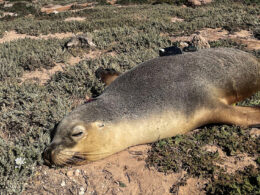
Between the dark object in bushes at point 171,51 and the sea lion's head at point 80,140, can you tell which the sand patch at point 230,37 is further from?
the sea lion's head at point 80,140

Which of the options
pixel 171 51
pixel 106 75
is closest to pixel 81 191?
pixel 106 75

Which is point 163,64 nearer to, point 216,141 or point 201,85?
point 201,85

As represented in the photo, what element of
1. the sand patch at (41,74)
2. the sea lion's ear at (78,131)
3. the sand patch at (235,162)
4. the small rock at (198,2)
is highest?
the small rock at (198,2)

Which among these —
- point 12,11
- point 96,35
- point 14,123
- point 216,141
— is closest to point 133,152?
point 216,141

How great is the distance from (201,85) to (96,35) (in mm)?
6352

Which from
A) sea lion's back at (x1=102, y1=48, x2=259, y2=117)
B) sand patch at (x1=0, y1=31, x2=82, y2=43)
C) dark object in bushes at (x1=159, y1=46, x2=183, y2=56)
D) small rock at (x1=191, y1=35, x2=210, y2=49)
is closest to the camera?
sea lion's back at (x1=102, y1=48, x2=259, y2=117)

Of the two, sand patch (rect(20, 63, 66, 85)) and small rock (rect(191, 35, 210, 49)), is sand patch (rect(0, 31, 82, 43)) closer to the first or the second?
sand patch (rect(20, 63, 66, 85))

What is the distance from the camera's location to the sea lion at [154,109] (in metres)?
3.03

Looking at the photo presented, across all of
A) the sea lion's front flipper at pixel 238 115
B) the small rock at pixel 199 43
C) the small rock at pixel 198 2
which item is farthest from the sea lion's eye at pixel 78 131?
the small rock at pixel 198 2

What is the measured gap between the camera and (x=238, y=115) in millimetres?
3566

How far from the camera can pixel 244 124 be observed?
3564mm

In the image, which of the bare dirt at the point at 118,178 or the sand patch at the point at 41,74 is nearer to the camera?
the bare dirt at the point at 118,178

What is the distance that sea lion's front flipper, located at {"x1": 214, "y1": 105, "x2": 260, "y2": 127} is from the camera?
3.54 metres

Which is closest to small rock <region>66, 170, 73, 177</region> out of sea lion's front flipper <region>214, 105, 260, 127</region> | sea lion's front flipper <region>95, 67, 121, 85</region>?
sea lion's front flipper <region>214, 105, 260, 127</region>
